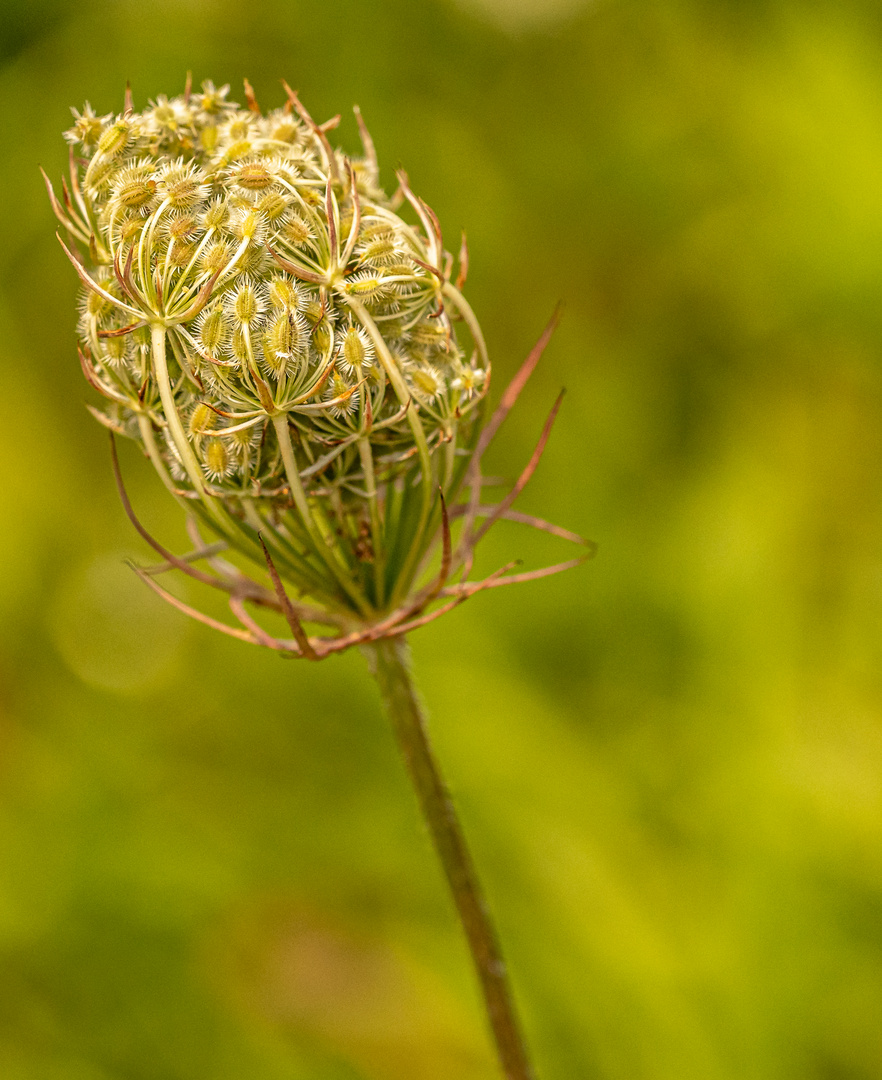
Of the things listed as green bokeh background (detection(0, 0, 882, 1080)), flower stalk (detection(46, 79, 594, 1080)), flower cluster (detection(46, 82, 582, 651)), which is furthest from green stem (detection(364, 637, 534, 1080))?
green bokeh background (detection(0, 0, 882, 1080))

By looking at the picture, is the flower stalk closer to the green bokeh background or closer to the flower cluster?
the flower cluster

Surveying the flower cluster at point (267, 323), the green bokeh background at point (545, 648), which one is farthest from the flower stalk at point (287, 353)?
the green bokeh background at point (545, 648)

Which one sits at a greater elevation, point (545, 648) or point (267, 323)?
point (267, 323)

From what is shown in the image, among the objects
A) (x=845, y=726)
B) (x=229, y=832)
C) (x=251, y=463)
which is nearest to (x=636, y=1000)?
(x=845, y=726)

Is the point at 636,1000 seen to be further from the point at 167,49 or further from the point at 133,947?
the point at 167,49

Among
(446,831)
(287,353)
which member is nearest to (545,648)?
(446,831)

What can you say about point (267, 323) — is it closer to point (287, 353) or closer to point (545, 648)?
point (287, 353)

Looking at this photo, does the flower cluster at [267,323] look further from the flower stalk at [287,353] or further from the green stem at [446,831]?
the green stem at [446,831]
